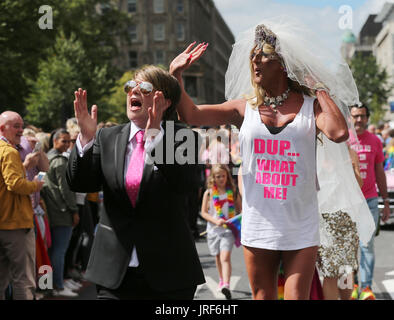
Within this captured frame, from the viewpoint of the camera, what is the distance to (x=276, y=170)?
360cm

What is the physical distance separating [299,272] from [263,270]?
0.71ft

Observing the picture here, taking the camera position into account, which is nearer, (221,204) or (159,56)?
(221,204)

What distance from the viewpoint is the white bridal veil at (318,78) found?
371cm

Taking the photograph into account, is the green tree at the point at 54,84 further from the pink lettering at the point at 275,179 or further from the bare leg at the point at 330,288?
the pink lettering at the point at 275,179

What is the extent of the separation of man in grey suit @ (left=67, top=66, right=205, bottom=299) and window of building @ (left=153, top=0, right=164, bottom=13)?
80180 millimetres

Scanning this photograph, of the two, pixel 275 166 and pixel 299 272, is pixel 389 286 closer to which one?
pixel 299 272

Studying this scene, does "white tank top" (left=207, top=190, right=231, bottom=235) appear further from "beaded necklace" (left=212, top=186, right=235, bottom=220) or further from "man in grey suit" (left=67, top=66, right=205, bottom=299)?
"man in grey suit" (left=67, top=66, right=205, bottom=299)

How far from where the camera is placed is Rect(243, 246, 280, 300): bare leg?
3.70 meters

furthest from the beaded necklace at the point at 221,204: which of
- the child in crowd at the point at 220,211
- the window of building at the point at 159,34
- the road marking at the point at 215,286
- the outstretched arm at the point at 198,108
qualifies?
the window of building at the point at 159,34

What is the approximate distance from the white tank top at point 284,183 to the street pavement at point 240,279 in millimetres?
3680

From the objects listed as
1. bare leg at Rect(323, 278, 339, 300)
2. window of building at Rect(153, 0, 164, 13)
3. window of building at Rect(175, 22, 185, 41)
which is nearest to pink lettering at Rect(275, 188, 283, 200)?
bare leg at Rect(323, 278, 339, 300)

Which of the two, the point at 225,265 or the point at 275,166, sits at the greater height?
the point at 275,166

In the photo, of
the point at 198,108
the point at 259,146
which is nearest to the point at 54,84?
the point at 198,108
